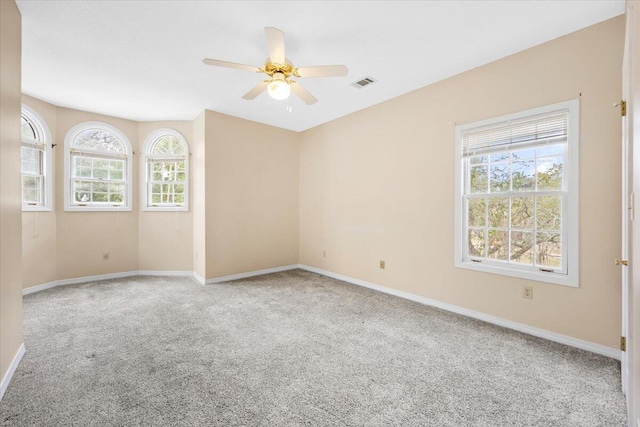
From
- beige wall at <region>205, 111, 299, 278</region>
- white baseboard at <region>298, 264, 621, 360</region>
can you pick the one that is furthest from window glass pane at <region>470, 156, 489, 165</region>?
beige wall at <region>205, 111, 299, 278</region>

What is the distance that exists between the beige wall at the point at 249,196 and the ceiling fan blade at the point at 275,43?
8.25 feet

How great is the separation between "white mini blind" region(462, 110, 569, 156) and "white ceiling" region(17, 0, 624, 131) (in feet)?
2.24

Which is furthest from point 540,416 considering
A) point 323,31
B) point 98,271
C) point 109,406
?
point 98,271

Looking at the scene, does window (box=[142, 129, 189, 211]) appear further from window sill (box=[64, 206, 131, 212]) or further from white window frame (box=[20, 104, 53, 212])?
white window frame (box=[20, 104, 53, 212])

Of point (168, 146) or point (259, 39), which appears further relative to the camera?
point (168, 146)

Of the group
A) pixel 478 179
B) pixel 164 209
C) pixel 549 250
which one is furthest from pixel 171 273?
pixel 549 250

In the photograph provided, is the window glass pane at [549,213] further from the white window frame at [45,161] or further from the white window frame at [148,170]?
the white window frame at [45,161]

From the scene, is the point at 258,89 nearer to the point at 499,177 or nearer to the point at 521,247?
the point at 499,177

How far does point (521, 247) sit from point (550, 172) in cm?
76

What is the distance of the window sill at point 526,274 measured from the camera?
2.44m

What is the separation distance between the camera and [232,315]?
10.3ft

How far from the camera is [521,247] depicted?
2.81 m

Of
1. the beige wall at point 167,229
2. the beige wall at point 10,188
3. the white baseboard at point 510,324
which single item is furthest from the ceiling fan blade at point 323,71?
the beige wall at point 167,229

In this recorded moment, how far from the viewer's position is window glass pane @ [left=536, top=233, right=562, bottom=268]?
2572mm
